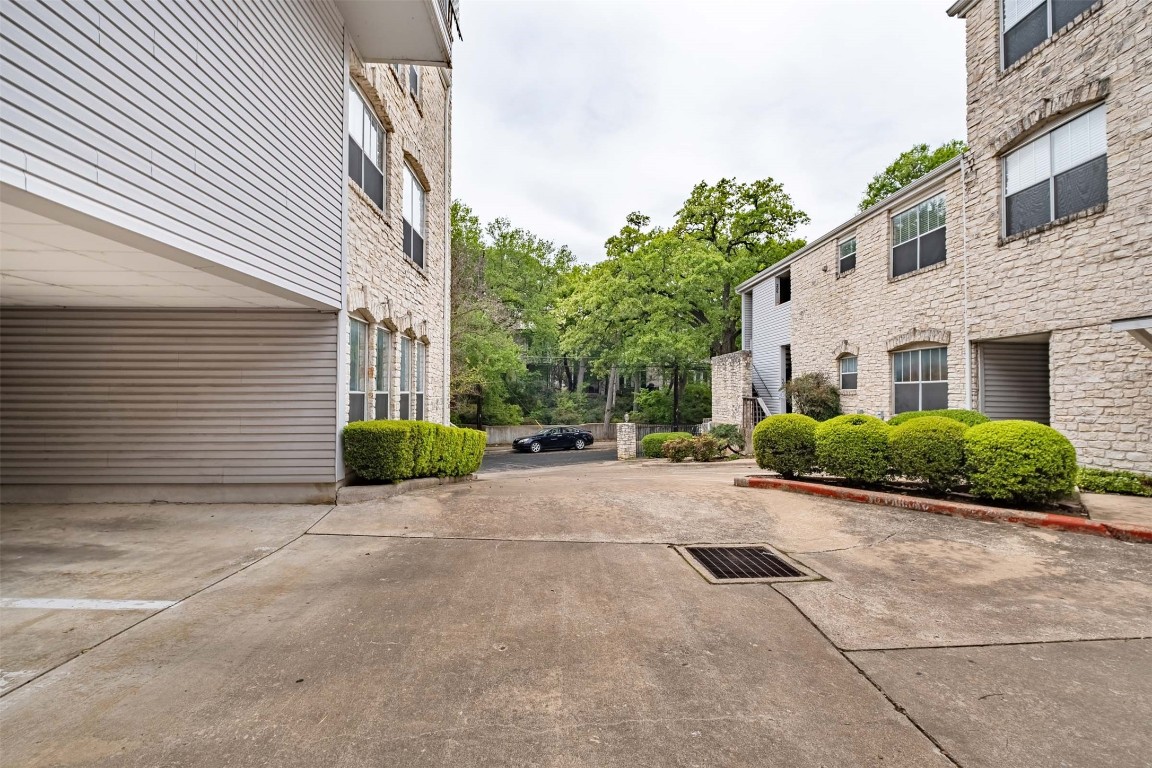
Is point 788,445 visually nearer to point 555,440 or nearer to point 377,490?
point 377,490

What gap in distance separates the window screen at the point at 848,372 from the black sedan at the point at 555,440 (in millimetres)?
14355

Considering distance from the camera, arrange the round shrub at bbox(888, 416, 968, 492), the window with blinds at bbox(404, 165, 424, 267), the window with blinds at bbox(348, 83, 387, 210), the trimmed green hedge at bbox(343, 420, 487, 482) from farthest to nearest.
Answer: the window with blinds at bbox(404, 165, 424, 267) < the window with blinds at bbox(348, 83, 387, 210) < the trimmed green hedge at bbox(343, 420, 487, 482) < the round shrub at bbox(888, 416, 968, 492)

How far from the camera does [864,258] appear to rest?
568 inches

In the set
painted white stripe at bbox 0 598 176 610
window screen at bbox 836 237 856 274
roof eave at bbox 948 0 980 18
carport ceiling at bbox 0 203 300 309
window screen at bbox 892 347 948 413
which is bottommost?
painted white stripe at bbox 0 598 176 610

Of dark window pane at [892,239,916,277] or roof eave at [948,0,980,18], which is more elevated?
roof eave at [948,0,980,18]

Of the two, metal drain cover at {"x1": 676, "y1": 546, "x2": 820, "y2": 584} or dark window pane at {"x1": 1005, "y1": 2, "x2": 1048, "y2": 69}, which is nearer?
metal drain cover at {"x1": 676, "y1": 546, "x2": 820, "y2": 584}

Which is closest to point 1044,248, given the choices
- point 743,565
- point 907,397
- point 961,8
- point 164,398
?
point 907,397

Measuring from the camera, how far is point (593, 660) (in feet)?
9.36

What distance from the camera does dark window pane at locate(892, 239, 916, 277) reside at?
495 inches

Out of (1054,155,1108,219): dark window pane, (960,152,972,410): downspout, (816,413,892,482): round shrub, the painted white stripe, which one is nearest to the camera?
the painted white stripe

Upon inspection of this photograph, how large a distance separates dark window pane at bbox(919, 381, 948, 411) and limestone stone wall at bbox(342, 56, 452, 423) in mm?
11245

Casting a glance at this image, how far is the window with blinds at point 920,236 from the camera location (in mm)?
11664

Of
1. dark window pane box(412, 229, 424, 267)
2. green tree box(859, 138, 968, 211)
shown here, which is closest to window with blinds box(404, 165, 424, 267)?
dark window pane box(412, 229, 424, 267)

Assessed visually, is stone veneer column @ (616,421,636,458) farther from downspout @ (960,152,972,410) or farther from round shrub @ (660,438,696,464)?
downspout @ (960,152,972,410)
